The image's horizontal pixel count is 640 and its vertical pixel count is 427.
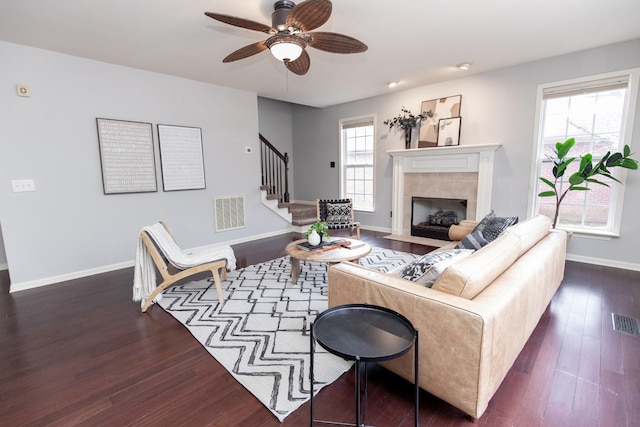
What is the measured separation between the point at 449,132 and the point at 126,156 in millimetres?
4747

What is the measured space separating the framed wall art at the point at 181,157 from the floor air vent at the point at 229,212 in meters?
0.44

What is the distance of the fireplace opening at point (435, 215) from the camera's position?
195 inches

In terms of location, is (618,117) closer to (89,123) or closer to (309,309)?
(309,309)

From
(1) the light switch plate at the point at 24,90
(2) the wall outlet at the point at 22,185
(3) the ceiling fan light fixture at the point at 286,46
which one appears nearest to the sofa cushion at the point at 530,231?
(3) the ceiling fan light fixture at the point at 286,46

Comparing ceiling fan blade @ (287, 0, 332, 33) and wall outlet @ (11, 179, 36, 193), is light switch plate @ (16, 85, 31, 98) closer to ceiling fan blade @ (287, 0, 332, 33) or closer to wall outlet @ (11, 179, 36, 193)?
wall outlet @ (11, 179, 36, 193)

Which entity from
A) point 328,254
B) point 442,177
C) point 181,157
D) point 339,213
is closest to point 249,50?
point 328,254

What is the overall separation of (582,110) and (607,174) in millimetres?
921

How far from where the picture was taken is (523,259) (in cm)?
191

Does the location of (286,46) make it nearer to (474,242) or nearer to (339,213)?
(474,242)

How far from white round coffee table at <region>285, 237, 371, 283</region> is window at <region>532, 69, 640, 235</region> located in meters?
2.81

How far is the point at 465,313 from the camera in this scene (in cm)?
128

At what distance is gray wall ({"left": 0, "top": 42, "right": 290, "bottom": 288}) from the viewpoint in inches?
125

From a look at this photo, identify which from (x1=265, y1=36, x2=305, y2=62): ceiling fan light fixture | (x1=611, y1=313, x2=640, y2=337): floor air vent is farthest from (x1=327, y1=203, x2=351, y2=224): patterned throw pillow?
(x1=611, y1=313, x2=640, y2=337): floor air vent

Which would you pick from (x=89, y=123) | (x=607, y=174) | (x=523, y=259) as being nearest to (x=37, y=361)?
(x=89, y=123)
